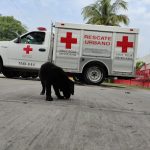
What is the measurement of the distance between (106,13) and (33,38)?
27311mm

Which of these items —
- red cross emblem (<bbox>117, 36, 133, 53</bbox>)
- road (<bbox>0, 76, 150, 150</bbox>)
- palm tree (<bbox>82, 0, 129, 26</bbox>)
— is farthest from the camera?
palm tree (<bbox>82, 0, 129, 26</bbox>)

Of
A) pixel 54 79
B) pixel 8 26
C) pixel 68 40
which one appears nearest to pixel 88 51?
pixel 68 40

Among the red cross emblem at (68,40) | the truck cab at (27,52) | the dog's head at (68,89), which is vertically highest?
the red cross emblem at (68,40)

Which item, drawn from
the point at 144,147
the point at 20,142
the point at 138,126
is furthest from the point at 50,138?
the point at 138,126

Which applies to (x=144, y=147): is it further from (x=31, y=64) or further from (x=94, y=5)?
(x=94, y=5)

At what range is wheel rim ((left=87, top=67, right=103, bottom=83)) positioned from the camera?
60.9 feet

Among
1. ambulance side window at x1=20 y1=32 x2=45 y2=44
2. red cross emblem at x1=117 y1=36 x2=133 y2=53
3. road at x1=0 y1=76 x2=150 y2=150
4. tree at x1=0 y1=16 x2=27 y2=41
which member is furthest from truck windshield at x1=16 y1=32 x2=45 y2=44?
tree at x1=0 y1=16 x2=27 y2=41

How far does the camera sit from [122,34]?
60.5ft

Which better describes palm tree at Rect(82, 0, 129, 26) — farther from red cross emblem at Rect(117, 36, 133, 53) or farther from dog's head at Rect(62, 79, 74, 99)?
dog's head at Rect(62, 79, 74, 99)

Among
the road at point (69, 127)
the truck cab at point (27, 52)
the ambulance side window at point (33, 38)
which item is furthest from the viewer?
the ambulance side window at point (33, 38)

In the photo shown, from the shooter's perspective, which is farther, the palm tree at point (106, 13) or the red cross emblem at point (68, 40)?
the palm tree at point (106, 13)

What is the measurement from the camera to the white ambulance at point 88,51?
60.2 feet

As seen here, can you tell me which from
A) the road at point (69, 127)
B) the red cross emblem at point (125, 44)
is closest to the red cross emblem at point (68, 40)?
the red cross emblem at point (125, 44)

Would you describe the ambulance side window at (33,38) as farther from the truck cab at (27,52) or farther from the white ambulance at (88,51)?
the white ambulance at (88,51)
